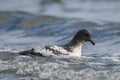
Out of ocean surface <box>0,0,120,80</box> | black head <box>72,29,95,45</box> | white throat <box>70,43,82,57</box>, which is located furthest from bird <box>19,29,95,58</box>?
black head <box>72,29,95,45</box>

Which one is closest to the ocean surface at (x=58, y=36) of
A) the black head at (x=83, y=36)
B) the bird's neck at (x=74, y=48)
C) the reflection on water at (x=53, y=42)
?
the reflection on water at (x=53, y=42)

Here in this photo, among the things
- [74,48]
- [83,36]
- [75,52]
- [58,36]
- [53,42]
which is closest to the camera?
[75,52]

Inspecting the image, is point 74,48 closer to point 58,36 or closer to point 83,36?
point 83,36

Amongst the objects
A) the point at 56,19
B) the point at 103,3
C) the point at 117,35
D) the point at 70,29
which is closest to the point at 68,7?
the point at 103,3

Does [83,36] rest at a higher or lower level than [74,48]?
higher

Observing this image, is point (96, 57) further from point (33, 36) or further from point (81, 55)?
point (33, 36)

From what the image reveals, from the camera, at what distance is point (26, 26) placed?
24359 mm

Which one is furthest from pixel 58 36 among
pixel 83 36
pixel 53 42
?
pixel 83 36

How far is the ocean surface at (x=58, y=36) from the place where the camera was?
1330 centimetres

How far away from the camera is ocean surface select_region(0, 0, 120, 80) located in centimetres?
1330

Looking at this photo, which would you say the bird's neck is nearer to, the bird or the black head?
the bird

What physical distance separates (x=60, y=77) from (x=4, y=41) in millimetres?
7926

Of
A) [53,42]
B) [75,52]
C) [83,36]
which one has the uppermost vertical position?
[83,36]

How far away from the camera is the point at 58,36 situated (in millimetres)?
21328
